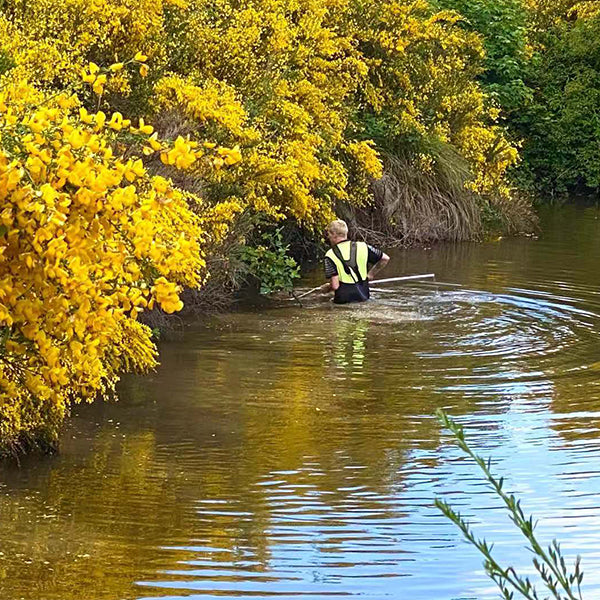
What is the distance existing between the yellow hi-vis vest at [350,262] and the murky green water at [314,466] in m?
0.57

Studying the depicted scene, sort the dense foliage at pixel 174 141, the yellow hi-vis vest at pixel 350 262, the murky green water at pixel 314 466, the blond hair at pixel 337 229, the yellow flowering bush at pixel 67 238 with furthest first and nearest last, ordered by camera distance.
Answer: the blond hair at pixel 337 229 < the yellow hi-vis vest at pixel 350 262 < the murky green water at pixel 314 466 < the dense foliage at pixel 174 141 < the yellow flowering bush at pixel 67 238

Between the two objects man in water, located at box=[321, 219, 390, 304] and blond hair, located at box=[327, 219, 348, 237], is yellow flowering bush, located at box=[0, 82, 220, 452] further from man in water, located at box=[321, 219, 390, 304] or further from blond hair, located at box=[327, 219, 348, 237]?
blond hair, located at box=[327, 219, 348, 237]

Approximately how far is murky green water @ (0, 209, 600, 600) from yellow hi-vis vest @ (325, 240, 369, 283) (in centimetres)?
57

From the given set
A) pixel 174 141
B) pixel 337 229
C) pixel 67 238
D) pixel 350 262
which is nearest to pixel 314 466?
pixel 174 141

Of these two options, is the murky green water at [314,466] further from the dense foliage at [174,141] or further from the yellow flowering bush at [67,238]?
the yellow flowering bush at [67,238]

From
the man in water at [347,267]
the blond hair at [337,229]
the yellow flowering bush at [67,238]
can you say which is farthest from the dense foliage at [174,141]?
the man in water at [347,267]

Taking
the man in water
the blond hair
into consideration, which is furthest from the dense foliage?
the man in water

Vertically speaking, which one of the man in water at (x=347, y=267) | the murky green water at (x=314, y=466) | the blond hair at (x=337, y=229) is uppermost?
the blond hair at (x=337, y=229)

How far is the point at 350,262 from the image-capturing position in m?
15.2

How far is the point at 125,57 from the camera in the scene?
15.3m

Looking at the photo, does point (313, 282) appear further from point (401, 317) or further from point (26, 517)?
point (26, 517)

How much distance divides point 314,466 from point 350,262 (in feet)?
22.3

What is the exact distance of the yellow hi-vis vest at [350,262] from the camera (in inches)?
599

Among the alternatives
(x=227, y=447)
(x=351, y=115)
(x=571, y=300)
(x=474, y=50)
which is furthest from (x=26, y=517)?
(x=474, y=50)
